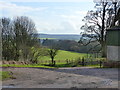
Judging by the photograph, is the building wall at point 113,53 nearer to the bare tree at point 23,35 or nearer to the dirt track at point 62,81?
the dirt track at point 62,81

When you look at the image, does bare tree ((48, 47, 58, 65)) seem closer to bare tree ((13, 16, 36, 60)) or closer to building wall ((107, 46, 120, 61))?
bare tree ((13, 16, 36, 60))

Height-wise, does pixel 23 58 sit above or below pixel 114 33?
below

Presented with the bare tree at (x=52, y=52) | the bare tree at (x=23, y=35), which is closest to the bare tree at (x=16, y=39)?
the bare tree at (x=23, y=35)

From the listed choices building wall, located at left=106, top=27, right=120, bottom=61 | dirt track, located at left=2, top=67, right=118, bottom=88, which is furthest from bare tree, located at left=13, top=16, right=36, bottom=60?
dirt track, located at left=2, top=67, right=118, bottom=88

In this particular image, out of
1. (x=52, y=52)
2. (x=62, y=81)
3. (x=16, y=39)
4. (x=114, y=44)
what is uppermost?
(x=16, y=39)

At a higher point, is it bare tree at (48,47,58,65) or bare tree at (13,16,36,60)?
bare tree at (13,16,36,60)

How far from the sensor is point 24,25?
34.9 m

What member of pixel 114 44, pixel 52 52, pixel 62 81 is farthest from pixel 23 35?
pixel 62 81

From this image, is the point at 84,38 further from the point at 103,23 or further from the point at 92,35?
the point at 103,23

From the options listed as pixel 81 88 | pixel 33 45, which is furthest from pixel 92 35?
pixel 81 88

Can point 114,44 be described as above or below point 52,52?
above

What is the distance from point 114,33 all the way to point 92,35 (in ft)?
55.6

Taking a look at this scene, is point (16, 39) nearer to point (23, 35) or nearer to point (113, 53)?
point (23, 35)

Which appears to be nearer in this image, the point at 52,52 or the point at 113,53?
the point at 113,53
